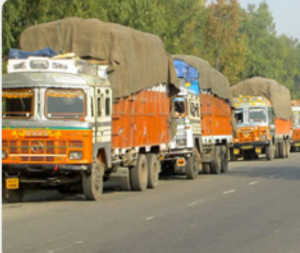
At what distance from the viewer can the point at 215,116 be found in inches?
1109

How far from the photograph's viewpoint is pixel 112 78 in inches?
693

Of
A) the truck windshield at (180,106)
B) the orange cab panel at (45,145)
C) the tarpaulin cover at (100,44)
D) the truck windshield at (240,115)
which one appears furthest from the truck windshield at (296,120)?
the orange cab panel at (45,145)

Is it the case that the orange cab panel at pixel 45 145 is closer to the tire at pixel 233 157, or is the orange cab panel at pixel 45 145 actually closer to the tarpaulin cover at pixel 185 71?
the tarpaulin cover at pixel 185 71

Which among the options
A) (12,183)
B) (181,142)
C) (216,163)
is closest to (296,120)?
(216,163)

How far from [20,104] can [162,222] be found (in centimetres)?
452

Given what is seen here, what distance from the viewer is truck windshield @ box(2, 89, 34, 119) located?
15.8 meters

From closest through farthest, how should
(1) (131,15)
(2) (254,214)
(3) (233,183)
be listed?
(2) (254,214) → (3) (233,183) → (1) (131,15)

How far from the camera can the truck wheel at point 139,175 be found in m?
19.3

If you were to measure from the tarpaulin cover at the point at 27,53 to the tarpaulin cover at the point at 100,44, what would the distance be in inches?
37.9

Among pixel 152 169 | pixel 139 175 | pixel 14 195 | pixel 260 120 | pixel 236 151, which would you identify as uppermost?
pixel 260 120

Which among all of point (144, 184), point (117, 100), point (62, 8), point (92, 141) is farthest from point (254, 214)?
point (62, 8)

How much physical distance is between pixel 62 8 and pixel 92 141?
553 inches

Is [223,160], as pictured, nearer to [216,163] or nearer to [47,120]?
[216,163]

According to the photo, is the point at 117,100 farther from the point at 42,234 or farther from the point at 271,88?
the point at 271,88
